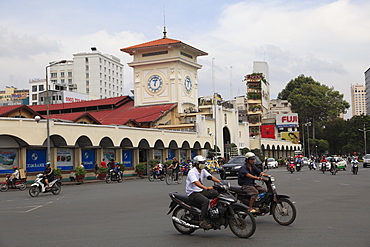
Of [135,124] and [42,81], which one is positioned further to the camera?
[42,81]

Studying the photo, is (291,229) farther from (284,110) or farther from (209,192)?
(284,110)

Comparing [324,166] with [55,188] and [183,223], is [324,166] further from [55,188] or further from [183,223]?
[183,223]

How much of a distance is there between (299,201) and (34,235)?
9.32 m

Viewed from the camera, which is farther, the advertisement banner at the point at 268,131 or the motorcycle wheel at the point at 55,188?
the advertisement banner at the point at 268,131

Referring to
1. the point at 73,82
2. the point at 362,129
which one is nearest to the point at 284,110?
the point at 362,129

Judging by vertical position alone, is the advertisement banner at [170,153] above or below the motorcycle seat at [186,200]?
above

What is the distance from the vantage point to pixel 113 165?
35.5 meters

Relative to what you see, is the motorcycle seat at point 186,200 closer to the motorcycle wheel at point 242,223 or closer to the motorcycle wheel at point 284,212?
the motorcycle wheel at point 242,223

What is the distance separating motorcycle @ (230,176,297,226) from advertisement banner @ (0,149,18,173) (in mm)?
24911

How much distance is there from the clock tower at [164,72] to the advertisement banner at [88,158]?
26.5 metres

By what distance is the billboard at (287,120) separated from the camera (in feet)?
338

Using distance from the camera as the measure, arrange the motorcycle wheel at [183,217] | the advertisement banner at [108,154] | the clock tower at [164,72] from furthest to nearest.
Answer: the clock tower at [164,72], the advertisement banner at [108,154], the motorcycle wheel at [183,217]

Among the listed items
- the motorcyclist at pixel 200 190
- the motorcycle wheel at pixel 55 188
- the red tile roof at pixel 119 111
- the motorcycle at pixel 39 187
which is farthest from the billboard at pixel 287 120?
the motorcyclist at pixel 200 190

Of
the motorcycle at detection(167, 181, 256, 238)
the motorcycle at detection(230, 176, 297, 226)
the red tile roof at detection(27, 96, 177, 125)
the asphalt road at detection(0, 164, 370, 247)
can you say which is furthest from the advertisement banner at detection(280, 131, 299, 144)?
the motorcycle at detection(167, 181, 256, 238)
